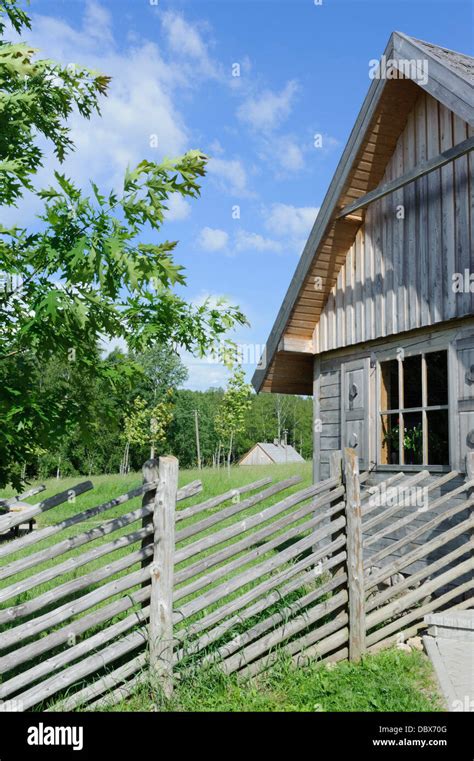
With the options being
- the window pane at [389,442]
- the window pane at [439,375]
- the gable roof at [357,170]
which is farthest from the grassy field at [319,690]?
the gable roof at [357,170]

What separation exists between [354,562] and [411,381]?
13.6ft

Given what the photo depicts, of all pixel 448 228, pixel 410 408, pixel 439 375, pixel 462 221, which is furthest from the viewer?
pixel 439 375

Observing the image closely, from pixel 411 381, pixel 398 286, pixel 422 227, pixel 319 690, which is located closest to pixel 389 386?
pixel 411 381

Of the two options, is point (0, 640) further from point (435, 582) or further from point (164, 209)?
point (435, 582)

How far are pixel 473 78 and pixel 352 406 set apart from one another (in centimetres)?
433

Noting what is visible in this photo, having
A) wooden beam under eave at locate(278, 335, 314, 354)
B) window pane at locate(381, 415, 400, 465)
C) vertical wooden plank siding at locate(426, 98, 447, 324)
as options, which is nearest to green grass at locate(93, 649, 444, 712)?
window pane at locate(381, 415, 400, 465)

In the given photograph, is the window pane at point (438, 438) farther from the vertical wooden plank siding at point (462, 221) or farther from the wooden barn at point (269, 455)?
the wooden barn at point (269, 455)

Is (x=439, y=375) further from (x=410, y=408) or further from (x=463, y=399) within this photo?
(x=463, y=399)

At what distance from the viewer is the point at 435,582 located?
6773 mm

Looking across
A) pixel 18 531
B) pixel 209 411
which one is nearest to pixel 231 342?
pixel 18 531

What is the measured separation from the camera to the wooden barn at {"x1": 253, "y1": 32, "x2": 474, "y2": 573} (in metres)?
7.45

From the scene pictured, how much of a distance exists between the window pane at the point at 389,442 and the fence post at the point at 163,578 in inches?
183

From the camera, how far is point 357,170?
8.87m

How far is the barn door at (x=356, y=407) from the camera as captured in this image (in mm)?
9047
